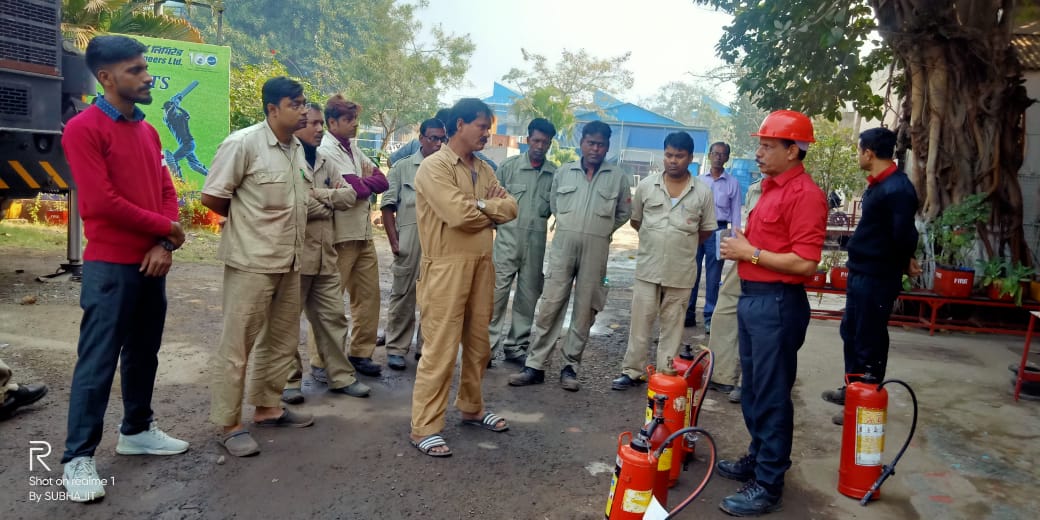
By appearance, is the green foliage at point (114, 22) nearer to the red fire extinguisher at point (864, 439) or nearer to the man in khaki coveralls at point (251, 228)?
the man in khaki coveralls at point (251, 228)

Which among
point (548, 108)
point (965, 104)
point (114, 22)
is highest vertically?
point (548, 108)

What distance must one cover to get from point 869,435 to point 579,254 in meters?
2.48

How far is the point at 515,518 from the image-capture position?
3.40 m

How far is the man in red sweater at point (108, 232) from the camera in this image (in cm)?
325

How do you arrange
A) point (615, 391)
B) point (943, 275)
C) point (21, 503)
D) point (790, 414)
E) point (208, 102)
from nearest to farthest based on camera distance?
1. point (21, 503)
2. point (790, 414)
3. point (615, 391)
4. point (943, 275)
5. point (208, 102)

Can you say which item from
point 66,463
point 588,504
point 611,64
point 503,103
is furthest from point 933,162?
point 503,103

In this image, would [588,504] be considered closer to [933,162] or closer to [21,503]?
[21,503]

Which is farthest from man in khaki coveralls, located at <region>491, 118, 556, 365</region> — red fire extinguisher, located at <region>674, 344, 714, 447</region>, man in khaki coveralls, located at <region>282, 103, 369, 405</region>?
red fire extinguisher, located at <region>674, 344, 714, 447</region>

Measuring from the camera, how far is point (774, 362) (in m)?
3.49

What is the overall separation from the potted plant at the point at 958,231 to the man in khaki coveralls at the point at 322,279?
6139mm

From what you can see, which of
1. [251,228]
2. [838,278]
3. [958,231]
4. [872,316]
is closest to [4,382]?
[251,228]

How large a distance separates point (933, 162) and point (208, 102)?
36.3ft

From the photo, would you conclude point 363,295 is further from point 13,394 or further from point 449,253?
point 13,394

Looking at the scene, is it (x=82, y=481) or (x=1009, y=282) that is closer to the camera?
(x=82, y=481)
